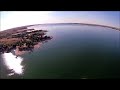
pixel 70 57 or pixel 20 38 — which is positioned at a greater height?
pixel 20 38

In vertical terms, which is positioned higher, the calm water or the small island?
the small island

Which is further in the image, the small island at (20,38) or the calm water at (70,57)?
the small island at (20,38)

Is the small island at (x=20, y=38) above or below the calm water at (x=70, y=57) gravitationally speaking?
above

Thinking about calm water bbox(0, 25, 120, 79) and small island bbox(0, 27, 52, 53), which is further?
small island bbox(0, 27, 52, 53)

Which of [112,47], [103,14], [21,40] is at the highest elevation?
[103,14]
